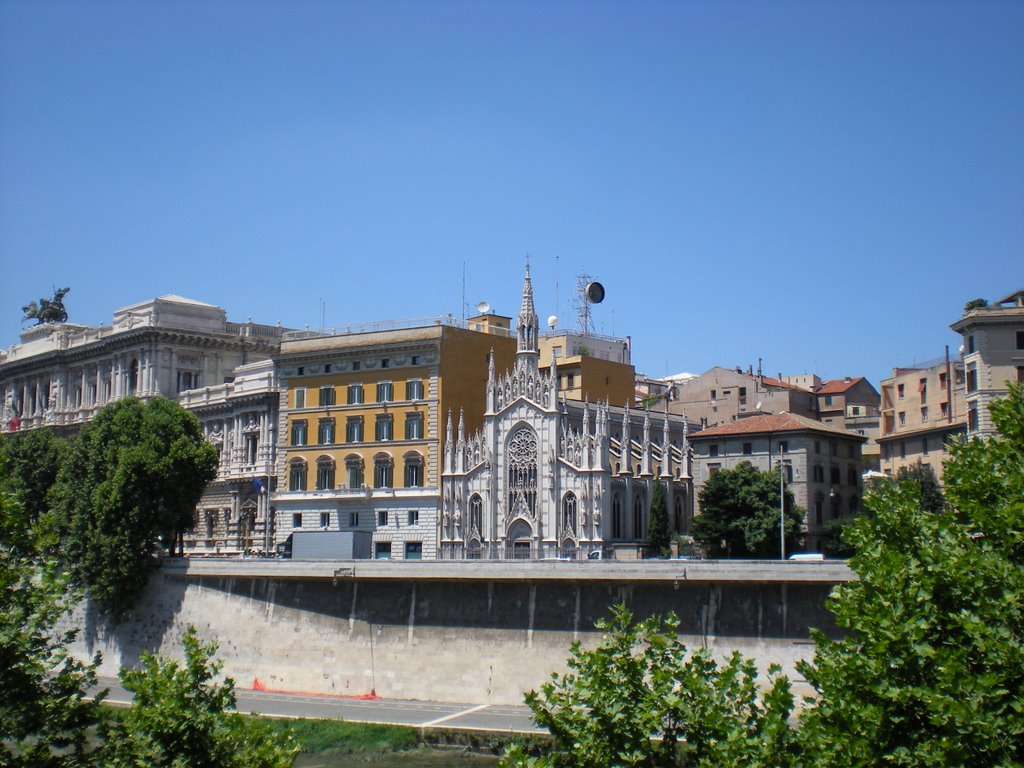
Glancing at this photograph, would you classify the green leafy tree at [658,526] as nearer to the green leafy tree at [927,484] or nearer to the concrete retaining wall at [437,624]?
the green leafy tree at [927,484]

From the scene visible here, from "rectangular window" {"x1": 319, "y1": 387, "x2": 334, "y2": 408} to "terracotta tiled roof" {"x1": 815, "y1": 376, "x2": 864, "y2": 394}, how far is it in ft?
174

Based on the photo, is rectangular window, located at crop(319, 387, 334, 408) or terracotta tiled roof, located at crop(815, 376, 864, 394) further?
terracotta tiled roof, located at crop(815, 376, 864, 394)

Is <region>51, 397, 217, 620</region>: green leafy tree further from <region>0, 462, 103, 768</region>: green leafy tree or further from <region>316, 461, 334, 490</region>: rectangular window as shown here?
<region>0, 462, 103, 768</region>: green leafy tree

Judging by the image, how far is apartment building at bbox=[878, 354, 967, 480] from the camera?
3290 inches

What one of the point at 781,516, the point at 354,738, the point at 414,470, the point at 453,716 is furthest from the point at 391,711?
the point at 414,470

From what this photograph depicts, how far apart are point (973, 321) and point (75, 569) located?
49118 mm

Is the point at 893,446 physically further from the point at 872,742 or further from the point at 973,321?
the point at 872,742

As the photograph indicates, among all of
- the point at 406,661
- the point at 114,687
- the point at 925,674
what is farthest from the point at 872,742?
the point at 114,687

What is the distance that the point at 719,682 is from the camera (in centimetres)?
2428

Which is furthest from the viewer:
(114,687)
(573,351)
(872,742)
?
(573,351)

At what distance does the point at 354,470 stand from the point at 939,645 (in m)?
57.0

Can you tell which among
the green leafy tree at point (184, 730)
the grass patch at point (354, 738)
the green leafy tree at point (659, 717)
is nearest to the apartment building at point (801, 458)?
the grass patch at point (354, 738)

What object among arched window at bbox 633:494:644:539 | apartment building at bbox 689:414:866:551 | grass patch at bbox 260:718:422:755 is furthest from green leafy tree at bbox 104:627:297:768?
apartment building at bbox 689:414:866:551

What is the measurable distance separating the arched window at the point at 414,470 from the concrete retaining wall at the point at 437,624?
14.5 meters
